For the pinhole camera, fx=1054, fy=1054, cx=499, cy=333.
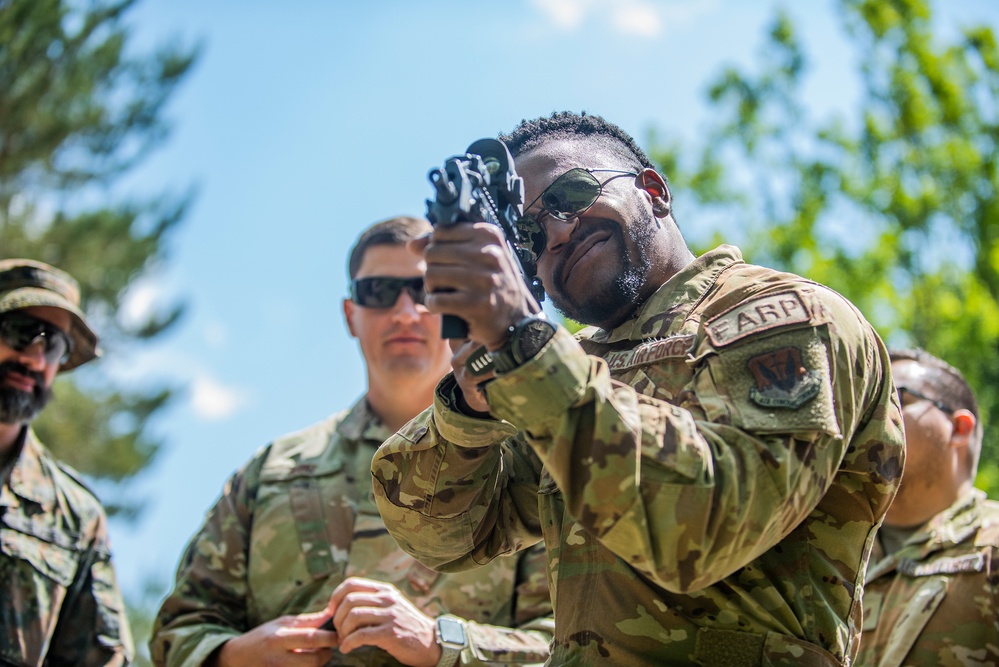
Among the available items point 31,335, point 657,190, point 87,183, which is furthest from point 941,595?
point 87,183

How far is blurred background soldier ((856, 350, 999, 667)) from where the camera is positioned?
4.48 m

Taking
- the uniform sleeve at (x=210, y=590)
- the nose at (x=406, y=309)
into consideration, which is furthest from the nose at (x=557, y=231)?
the uniform sleeve at (x=210, y=590)

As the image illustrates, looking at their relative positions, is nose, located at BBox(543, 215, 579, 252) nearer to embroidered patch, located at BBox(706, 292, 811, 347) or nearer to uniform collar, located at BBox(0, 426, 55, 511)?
embroidered patch, located at BBox(706, 292, 811, 347)

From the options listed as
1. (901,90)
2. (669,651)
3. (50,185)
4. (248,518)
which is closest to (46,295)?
(248,518)

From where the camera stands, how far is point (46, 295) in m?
5.68

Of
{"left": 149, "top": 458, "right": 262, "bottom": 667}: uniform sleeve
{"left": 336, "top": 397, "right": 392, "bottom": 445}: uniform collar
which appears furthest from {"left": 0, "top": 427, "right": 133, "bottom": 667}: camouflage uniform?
{"left": 336, "top": 397, "right": 392, "bottom": 445}: uniform collar

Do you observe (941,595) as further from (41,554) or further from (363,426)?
(41,554)

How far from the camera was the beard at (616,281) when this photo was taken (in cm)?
321

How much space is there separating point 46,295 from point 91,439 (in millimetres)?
14930

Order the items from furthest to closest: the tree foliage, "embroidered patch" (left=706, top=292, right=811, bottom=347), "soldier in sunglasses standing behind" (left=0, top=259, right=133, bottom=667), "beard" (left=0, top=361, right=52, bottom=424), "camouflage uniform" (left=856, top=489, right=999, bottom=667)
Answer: the tree foliage
"beard" (left=0, top=361, right=52, bottom=424)
"soldier in sunglasses standing behind" (left=0, top=259, right=133, bottom=667)
"camouflage uniform" (left=856, top=489, right=999, bottom=667)
"embroidered patch" (left=706, top=292, right=811, bottom=347)

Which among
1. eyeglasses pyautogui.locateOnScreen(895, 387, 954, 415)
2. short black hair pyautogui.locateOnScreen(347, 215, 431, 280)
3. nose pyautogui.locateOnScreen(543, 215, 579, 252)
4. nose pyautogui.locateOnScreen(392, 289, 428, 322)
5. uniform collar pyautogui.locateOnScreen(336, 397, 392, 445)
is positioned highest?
short black hair pyautogui.locateOnScreen(347, 215, 431, 280)

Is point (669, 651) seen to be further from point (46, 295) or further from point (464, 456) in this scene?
point (46, 295)

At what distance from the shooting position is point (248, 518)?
4.89m

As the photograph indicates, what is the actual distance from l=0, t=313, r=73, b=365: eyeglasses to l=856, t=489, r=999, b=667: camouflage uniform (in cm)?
440
